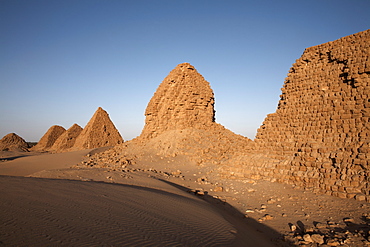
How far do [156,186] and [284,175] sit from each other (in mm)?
5125

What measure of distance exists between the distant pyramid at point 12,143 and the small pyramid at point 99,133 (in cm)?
1661

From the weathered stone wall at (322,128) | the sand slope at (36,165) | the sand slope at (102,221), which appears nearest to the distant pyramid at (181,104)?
the sand slope at (36,165)

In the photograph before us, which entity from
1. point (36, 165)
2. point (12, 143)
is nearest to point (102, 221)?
point (36, 165)

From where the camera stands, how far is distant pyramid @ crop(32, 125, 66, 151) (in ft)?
142

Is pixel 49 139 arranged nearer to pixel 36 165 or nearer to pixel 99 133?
pixel 99 133

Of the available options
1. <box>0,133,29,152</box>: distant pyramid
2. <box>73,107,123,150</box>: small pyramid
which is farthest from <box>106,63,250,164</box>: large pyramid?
<box>0,133,29,152</box>: distant pyramid

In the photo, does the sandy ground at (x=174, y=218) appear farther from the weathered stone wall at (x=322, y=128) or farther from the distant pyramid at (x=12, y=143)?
the distant pyramid at (x=12, y=143)

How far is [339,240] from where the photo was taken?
509 cm

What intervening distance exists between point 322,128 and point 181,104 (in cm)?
1394

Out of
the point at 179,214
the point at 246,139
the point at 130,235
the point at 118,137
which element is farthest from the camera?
the point at 118,137

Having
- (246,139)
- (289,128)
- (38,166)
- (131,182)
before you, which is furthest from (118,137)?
(289,128)

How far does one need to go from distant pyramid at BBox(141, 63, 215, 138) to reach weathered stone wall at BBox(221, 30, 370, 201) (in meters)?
10.1

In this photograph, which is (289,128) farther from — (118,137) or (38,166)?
(118,137)

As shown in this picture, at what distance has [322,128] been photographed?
945cm
